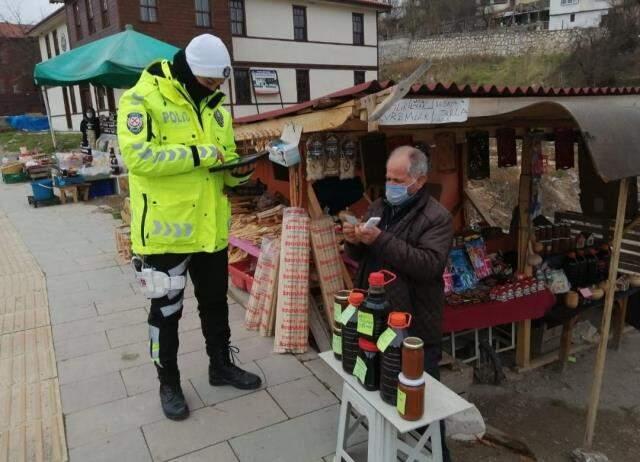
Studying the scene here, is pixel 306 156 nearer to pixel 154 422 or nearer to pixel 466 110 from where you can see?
pixel 466 110

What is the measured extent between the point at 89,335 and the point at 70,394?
3.51ft

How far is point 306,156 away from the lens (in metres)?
3.99

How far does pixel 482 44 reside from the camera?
3541 cm

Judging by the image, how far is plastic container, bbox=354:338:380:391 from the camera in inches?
81.4

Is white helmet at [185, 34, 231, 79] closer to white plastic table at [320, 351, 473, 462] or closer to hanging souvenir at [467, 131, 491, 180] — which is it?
white plastic table at [320, 351, 473, 462]

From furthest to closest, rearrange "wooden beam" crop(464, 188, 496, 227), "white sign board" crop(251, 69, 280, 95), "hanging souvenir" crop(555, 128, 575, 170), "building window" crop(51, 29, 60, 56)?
1. "building window" crop(51, 29, 60, 56)
2. "white sign board" crop(251, 69, 280, 95)
3. "wooden beam" crop(464, 188, 496, 227)
4. "hanging souvenir" crop(555, 128, 575, 170)

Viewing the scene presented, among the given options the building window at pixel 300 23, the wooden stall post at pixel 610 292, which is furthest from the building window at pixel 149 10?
the wooden stall post at pixel 610 292

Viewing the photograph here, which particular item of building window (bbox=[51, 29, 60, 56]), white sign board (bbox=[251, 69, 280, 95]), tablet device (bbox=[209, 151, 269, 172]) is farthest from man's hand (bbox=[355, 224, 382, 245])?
building window (bbox=[51, 29, 60, 56])

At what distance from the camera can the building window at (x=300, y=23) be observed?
22688 millimetres

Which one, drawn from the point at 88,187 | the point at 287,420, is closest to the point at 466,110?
the point at 287,420

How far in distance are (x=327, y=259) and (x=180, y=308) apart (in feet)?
4.95

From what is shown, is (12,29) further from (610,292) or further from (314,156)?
(610,292)

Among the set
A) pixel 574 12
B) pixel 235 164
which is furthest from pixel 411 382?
pixel 574 12

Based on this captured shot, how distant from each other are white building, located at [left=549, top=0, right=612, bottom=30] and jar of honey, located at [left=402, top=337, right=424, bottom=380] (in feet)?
149
